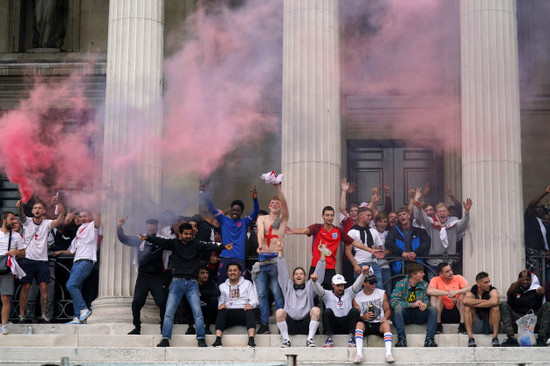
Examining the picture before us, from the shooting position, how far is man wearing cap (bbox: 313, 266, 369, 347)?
21.5 m

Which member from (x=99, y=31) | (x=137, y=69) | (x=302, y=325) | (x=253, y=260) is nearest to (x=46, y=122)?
(x=99, y=31)

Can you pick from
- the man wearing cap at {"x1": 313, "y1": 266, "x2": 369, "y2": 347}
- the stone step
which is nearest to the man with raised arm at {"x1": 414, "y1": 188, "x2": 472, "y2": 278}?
the man wearing cap at {"x1": 313, "y1": 266, "x2": 369, "y2": 347}

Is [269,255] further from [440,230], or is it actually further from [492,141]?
[492,141]

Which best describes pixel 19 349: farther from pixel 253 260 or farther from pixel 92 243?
pixel 253 260

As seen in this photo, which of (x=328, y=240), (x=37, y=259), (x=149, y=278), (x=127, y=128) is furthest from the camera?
(x=127, y=128)

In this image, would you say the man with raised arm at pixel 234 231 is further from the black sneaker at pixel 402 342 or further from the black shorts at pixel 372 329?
the black sneaker at pixel 402 342

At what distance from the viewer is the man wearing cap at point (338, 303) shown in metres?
21.5

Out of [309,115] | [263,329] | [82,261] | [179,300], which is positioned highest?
[309,115]

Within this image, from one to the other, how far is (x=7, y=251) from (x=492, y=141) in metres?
9.67

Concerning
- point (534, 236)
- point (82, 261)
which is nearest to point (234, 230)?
point (82, 261)

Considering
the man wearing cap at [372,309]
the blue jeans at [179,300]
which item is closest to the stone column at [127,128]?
the blue jeans at [179,300]

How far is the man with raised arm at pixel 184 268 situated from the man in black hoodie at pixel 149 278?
21.5 inches

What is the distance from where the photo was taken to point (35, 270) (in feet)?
75.5

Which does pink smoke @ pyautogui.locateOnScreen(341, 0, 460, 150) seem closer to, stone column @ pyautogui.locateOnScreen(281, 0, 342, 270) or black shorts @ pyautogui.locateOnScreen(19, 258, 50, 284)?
stone column @ pyautogui.locateOnScreen(281, 0, 342, 270)
